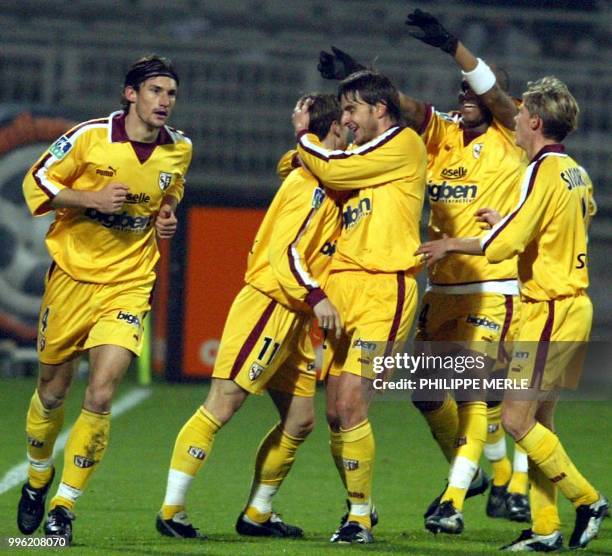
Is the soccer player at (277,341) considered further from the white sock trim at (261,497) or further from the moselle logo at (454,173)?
the moselle logo at (454,173)

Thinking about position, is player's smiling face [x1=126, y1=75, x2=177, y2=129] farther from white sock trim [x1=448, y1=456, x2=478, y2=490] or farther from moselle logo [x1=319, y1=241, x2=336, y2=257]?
white sock trim [x1=448, y1=456, x2=478, y2=490]

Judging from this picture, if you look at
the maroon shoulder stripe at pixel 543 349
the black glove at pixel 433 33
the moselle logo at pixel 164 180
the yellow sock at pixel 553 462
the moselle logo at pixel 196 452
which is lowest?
the moselle logo at pixel 196 452

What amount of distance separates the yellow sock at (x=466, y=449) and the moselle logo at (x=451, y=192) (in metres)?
1.00

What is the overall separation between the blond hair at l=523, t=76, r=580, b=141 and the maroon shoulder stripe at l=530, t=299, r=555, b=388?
73 cm

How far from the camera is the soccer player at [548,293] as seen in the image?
608cm

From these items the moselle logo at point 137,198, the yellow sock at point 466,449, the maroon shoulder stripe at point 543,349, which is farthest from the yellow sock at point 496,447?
the moselle logo at point 137,198

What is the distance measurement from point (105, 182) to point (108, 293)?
0.50 m

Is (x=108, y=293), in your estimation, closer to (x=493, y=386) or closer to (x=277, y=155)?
(x=493, y=386)

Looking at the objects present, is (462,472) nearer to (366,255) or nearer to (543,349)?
(543,349)

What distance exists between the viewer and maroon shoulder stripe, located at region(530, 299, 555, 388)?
20.1 feet

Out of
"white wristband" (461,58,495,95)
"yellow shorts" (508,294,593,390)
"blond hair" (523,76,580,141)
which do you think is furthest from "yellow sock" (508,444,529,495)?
"blond hair" (523,76,580,141)

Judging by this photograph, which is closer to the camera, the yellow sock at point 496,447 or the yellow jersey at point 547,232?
the yellow jersey at point 547,232

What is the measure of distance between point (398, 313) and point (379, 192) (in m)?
0.54

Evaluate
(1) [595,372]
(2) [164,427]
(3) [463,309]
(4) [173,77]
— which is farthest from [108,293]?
(2) [164,427]
